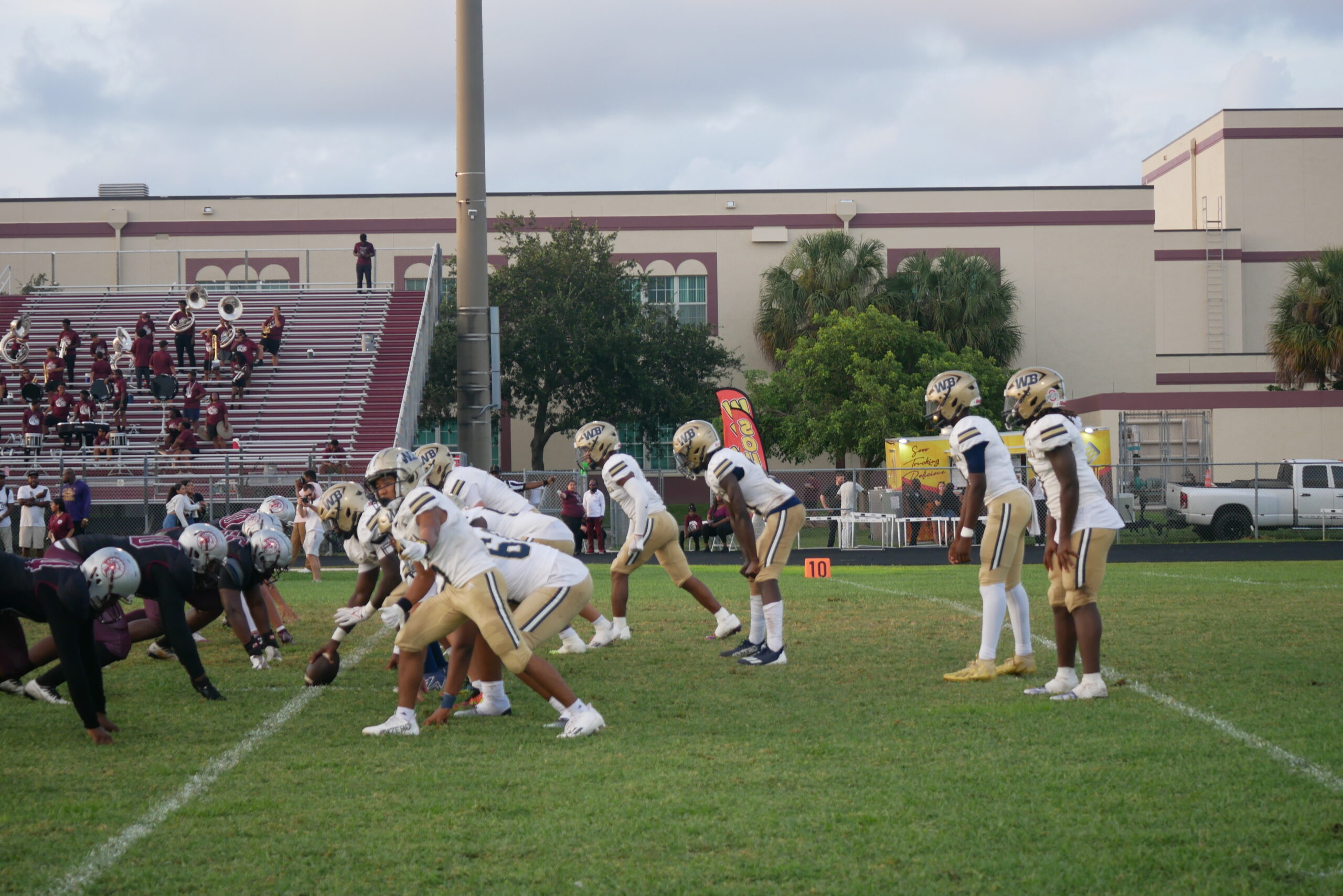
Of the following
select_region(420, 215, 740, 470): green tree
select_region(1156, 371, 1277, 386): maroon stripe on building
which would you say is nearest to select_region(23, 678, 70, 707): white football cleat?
select_region(420, 215, 740, 470): green tree

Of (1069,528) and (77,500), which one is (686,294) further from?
(1069,528)

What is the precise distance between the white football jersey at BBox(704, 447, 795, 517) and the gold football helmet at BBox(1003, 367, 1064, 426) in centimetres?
226

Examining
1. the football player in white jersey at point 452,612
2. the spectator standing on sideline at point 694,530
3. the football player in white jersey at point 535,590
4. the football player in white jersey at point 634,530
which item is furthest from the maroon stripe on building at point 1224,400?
the football player in white jersey at point 452,612

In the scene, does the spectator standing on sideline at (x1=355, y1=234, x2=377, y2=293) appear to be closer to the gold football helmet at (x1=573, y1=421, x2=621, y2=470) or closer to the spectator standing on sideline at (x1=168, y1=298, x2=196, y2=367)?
the spectator standing on sideline at (x1=168, y1=298, x2=196, y2=367)

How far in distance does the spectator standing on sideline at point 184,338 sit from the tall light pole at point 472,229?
1678 cm

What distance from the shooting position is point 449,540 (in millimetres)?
7305

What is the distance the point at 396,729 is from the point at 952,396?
4.37 metres

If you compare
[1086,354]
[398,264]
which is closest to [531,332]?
[398,264]

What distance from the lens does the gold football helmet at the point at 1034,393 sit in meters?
8.20

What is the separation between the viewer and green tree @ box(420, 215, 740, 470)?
39.3 metres

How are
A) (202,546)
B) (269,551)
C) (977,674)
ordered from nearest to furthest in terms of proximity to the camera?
(977,674) → (202,546) → (269,551)

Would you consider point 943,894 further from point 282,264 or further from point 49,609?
point 282,264

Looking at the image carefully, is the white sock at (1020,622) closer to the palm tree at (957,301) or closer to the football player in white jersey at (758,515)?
the football player in white jersey at (758,515)

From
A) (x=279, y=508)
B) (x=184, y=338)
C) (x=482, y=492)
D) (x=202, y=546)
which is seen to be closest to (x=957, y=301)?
(x=184, y=338)
